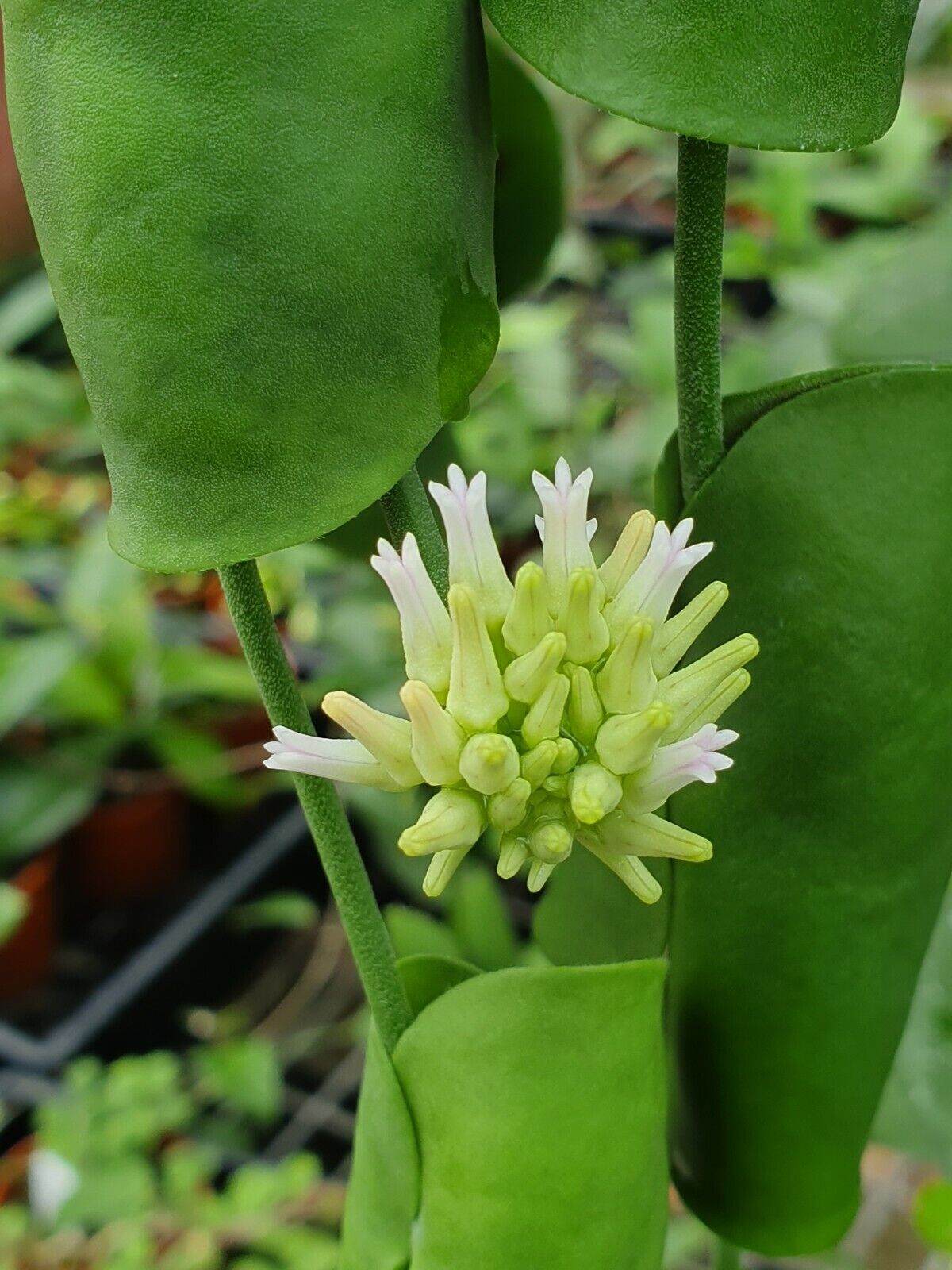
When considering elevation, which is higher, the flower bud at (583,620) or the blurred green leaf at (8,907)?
the flower bud at (583,620)

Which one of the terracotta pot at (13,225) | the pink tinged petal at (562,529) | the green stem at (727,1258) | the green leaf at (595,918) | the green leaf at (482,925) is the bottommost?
the green leaf at (482,925)

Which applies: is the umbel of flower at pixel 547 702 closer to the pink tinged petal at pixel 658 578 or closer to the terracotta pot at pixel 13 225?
the pink tinged petal at pixel 658 578

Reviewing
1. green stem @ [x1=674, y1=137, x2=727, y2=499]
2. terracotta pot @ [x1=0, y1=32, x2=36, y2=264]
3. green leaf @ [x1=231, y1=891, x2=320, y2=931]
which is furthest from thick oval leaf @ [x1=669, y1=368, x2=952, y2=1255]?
terracotta pot @ [x1=0, y1=32, x2=36, y2=264]

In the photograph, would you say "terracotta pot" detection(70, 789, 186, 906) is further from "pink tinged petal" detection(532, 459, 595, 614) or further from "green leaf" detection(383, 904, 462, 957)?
"pink tinged petal" detection(532, 459, 595, 614)

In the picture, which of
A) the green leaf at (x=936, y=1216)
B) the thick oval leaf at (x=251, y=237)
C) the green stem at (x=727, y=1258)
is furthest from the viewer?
the green leaf at (x=936, y=1216)

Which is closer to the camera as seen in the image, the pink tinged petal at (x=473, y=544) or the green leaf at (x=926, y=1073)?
the pink tinged petal at (x=473, y=544)

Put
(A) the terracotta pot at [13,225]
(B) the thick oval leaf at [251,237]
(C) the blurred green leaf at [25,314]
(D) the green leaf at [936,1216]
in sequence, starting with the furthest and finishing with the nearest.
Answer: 1. (A) the terracotta pot at [13,225]
2. (C) the blurred green leaf at [25,314]
3. (D) the green leaf at [936,1216]
4. (B) the thick oval leaf at [251,237]

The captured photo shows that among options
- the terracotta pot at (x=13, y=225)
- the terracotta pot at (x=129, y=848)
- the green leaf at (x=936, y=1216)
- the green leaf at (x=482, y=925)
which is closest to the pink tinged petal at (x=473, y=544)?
the green leaf at (x=936, y=1216)
